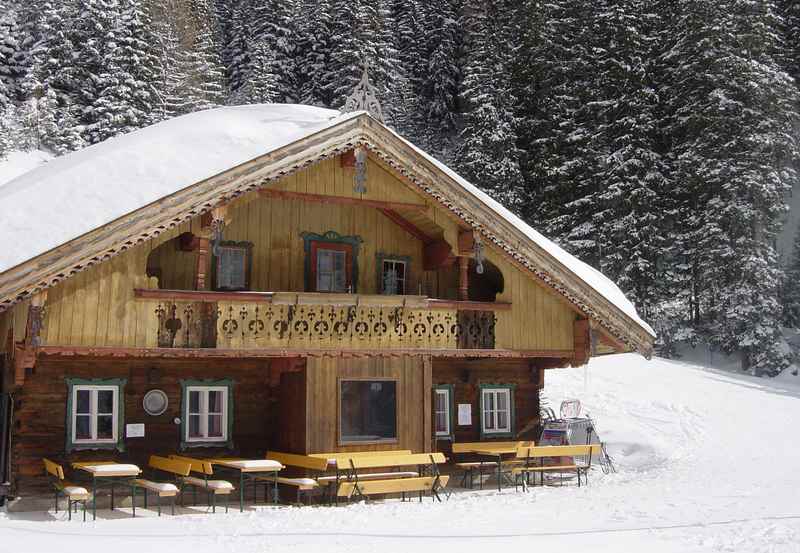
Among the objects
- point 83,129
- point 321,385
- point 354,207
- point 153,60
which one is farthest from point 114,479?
point 153,60

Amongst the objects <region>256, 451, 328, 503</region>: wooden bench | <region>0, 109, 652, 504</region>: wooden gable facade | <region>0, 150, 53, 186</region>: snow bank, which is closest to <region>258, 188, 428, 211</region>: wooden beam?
<region>0, 109, 652, 504</region>: wooden gable facade

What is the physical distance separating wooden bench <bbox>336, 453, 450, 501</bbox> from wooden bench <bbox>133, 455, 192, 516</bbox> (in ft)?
9.60

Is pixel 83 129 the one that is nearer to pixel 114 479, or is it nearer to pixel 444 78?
pixel 444 78

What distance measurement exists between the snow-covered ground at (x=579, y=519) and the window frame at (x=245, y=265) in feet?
15.8

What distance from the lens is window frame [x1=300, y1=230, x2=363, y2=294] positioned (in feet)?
65.7

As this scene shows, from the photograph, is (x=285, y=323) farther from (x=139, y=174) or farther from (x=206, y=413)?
(x=139, y=174)

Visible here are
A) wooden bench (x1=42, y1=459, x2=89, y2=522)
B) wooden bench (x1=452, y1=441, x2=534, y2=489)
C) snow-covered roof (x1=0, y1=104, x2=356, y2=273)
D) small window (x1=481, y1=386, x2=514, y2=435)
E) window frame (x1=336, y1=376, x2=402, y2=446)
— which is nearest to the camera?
wooden bench (x1=42, y1=459, x2=89, y2=522)

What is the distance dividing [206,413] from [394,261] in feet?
18.4

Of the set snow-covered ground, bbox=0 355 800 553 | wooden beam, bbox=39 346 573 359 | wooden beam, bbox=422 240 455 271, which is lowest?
snow-covered ground, bbox=0 355 800 553

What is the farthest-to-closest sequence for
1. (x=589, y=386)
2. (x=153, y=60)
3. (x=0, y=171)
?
(x=153, y=60), (x=0, y=171), (x=589, y=386)

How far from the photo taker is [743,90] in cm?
4528

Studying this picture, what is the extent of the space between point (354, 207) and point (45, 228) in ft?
24.1

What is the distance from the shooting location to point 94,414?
1780cm

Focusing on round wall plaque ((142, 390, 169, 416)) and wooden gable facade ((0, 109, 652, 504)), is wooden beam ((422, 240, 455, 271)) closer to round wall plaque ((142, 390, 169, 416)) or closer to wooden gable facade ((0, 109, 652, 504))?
wooden gable facade ((0, 109, 652, 504))
